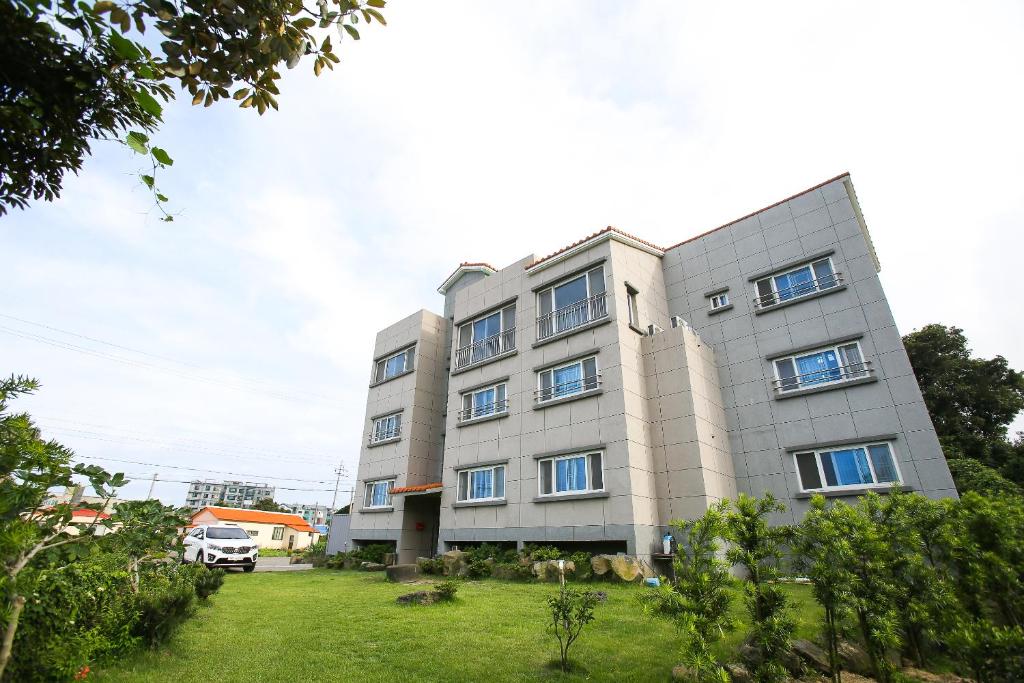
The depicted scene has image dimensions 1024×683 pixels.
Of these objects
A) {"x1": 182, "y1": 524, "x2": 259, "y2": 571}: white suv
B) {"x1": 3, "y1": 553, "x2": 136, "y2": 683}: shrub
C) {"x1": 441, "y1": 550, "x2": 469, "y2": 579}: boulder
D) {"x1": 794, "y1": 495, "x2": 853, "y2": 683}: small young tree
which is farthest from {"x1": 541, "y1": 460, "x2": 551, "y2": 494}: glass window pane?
{"x1": 182, "y1": 524, "x2": 259, "y2": 571}: white suv

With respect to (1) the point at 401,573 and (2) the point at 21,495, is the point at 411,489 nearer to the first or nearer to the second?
(1) the point at 401,573

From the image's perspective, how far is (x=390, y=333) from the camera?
24984 mm

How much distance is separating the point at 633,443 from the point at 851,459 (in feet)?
18.9

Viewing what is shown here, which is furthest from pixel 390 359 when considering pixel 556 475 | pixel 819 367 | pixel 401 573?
pixel 819 367

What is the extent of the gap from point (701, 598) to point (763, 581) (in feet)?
2.51

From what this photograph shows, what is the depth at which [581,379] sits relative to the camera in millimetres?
15820

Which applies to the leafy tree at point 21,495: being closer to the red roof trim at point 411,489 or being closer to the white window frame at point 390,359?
the red roof trim at point 411,489

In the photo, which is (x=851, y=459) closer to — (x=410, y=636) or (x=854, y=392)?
(x=854, y=392)

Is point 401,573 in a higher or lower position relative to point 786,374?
lower

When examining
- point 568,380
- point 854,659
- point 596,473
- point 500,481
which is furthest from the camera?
point 500,481

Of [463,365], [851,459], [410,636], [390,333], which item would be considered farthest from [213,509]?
[851,459]

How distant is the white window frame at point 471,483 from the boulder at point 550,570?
351 cm

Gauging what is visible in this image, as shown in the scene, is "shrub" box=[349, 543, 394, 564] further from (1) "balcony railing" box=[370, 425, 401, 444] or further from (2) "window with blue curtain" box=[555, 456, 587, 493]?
(2) "window with blue curtain" box=[555, 456, 587, 493]

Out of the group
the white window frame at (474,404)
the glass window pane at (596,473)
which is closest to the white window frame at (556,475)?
the glass window pane at (596,473)
